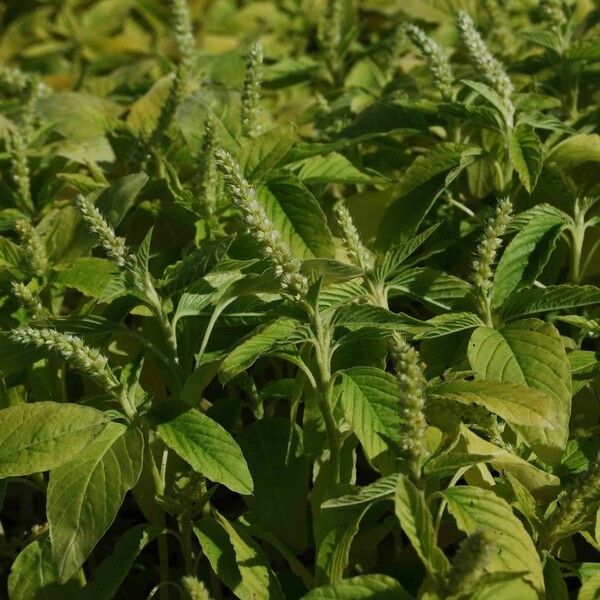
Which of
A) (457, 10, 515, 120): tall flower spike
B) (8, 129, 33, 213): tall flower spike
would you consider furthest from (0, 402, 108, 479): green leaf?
(457, 10, 515, 120): tall flower spike

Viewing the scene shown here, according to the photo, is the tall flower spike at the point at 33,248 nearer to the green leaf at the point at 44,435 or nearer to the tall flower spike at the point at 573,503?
the green leaf at the point at 44,435

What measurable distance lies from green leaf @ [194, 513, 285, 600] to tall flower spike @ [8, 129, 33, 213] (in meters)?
0.96

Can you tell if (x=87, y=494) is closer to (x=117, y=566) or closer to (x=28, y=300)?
(x=117, y=566)

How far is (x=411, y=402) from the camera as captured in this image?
128cm

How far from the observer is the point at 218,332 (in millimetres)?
1823

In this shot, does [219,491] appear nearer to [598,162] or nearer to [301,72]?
[598,162]

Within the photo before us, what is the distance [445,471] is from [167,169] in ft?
3.40

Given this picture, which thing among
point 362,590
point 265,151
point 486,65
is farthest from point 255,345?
point 486,65

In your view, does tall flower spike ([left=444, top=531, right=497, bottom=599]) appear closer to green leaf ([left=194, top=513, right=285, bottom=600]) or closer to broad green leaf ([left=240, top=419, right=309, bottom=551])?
green leaf ([left=194, top=513, right=285, bottom=600])

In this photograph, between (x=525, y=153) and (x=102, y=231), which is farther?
(x=525, y=153)

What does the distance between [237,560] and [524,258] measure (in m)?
0.71

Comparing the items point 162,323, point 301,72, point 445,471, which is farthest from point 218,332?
point 301,72

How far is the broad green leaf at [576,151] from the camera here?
1.91 metres

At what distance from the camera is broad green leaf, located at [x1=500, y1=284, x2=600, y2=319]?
5.23ft
